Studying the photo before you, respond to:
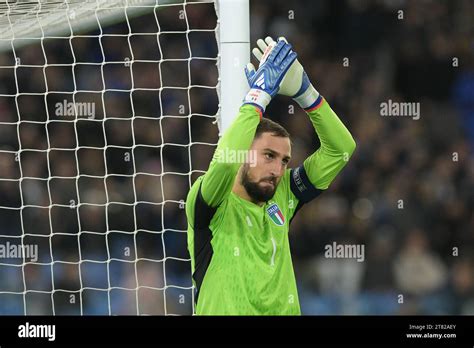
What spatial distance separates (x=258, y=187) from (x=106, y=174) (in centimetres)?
192

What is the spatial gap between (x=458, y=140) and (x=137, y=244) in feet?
7.07

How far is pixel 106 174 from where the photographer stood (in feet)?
17.9

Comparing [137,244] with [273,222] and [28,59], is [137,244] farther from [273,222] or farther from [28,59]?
[273,222]

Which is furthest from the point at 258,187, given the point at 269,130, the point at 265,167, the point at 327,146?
the point at 327,146

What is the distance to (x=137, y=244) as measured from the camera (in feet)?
19.1

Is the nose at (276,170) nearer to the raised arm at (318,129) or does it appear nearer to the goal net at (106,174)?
the raised arm at (318,129)

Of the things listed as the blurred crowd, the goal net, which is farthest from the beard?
the blurred crowd

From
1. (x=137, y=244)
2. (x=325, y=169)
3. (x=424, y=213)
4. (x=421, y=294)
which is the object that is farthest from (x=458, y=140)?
(x=325, y=169)

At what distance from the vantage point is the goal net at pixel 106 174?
5625 millimetres

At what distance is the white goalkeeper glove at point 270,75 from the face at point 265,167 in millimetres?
167

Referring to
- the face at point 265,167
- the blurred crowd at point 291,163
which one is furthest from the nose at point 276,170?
the blurred crowd at point 291,163

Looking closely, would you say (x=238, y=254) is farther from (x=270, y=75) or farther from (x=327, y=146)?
(x=270, y=75)

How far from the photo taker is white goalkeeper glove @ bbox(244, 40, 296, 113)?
11.8ft

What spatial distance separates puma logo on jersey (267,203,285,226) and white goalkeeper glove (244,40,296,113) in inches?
15.7
